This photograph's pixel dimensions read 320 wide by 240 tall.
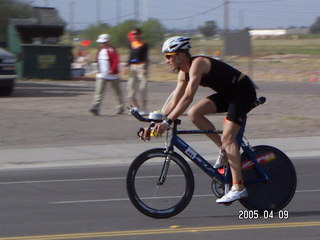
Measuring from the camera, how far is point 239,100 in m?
7.58

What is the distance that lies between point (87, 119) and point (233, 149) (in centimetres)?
1084

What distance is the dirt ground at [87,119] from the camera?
51.4 feet

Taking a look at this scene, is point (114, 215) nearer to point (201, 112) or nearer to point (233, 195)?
point (233, 195)

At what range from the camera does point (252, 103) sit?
766 cm

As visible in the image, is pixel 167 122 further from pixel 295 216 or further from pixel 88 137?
pixel 88 137

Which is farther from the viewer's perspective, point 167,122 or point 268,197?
point 268,197

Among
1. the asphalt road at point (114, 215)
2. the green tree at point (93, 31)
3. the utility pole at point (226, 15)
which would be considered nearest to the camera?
the asphalt road at point (114, 215)

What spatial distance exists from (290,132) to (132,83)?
416cm

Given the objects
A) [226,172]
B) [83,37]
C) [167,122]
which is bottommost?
[83,37]

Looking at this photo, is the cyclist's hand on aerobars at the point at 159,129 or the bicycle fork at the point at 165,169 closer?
the cyclist's hand on aerobars at the point at 159,129

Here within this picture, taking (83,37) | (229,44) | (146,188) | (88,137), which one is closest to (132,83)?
(88,137)

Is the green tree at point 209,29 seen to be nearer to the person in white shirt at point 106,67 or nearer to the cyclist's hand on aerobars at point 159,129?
the person in white shirt at point 106,67
